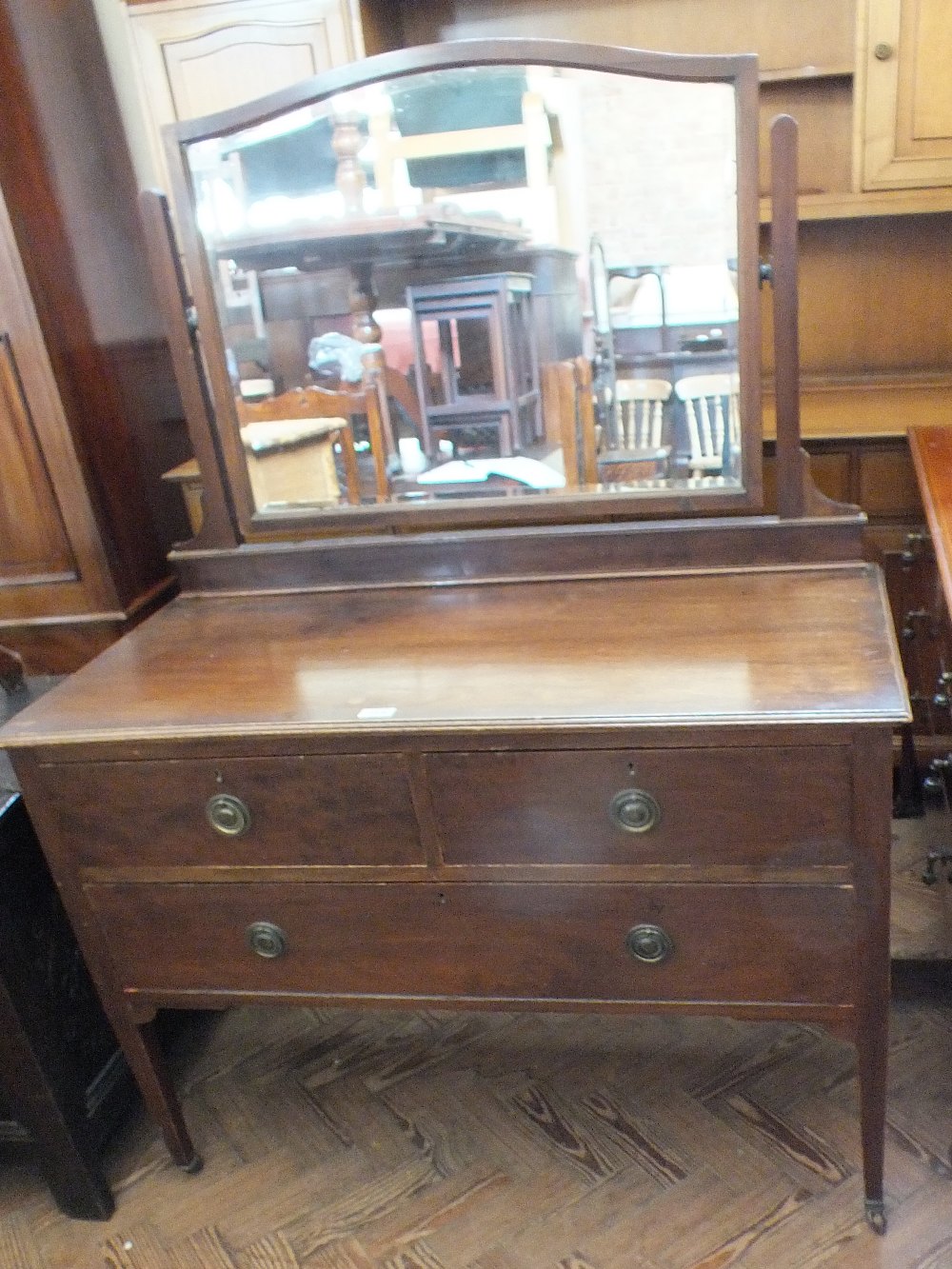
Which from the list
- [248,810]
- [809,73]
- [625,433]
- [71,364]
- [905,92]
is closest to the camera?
[248,810]

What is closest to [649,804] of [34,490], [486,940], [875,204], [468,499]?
[486,940]

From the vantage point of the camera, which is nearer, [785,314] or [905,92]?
[785,314]

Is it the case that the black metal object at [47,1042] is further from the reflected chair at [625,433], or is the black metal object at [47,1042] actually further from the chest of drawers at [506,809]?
the reflected chair at [625,433]

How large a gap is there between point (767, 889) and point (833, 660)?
28cm

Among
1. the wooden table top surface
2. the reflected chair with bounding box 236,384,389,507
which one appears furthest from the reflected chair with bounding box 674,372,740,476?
the reflected chair with bounding box 236,384,389,507

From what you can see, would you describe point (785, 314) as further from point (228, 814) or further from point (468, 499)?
point (228, 814)

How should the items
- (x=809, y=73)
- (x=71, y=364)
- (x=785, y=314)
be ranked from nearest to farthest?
(x=785, y=314), (x=71, y=364), (x=809, y=73)

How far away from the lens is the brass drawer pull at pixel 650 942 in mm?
1169

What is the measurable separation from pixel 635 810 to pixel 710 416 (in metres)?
0.61

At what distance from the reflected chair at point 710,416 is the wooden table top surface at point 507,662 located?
0.59ft

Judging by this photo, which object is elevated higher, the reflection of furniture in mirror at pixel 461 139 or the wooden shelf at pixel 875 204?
the reflection of furniture in mirror at pixel 461 139

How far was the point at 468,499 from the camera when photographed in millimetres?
1478

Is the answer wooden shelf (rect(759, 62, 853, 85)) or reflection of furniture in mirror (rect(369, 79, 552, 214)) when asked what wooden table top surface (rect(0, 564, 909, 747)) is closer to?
reflection of furniture in mirror (rect(369, 79, 552, 214))

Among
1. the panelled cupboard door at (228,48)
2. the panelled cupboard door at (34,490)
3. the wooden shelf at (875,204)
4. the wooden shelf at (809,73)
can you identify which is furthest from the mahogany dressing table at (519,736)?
the wooden shelf at (809,73)
